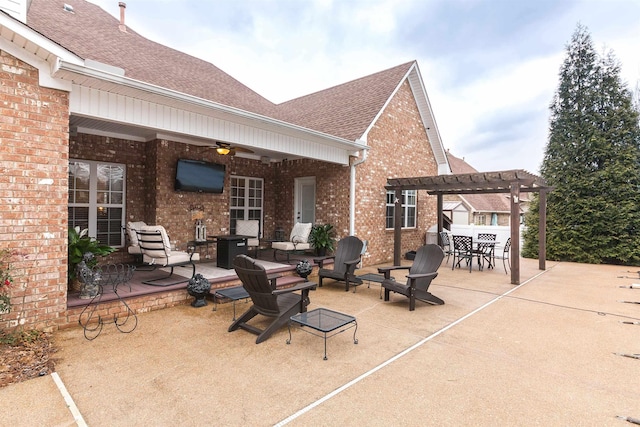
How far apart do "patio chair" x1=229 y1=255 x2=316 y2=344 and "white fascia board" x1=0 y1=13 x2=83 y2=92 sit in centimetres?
321

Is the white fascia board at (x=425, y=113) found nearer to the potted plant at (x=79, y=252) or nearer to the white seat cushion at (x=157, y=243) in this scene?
the white seat cushion at (x=157, y=243)

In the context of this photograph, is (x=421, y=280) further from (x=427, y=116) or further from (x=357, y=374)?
(x=427, y=116)

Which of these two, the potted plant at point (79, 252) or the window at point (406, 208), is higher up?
the window at point (406, 208)

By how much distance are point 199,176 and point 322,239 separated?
367 cm

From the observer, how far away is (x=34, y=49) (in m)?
3.85

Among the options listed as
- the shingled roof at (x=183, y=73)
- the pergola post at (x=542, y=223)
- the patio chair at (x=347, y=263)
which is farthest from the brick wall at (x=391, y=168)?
the pergola post at (x=542, y=223)

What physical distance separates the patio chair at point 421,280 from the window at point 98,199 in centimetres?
635

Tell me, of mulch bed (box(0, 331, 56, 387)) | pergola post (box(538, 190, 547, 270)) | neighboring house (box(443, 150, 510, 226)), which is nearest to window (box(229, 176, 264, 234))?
mulch bed (box(0, 331, 56, 387))

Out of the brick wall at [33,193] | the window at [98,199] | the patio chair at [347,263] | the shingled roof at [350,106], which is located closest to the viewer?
the brick wall at [33,193]

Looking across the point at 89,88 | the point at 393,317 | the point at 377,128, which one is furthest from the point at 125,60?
the point at 393,317

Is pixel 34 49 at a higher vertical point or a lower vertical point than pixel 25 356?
higher

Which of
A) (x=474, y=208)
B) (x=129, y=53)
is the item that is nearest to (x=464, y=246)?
(x=129, y=53)

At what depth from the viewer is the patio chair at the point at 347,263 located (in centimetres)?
669

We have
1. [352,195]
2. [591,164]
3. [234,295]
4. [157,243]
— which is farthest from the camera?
[591,164]
